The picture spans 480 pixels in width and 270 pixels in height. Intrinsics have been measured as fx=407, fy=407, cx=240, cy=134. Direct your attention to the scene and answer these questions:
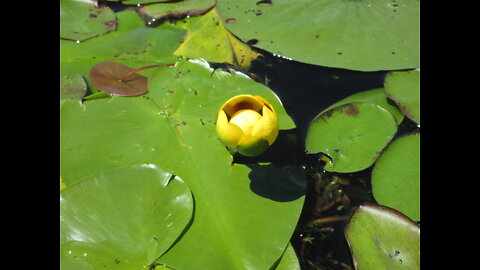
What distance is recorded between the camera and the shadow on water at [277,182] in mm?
1533

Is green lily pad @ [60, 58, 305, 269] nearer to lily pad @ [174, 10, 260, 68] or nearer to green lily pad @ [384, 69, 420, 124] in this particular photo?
lily pad @ [174, 10, 260, 68]

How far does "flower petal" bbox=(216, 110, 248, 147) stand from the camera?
4.53 feet

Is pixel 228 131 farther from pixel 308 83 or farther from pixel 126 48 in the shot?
pixel 126 48

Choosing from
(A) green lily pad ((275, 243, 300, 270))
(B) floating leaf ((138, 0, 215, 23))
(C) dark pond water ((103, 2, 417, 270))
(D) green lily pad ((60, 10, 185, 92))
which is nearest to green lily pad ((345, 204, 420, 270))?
(C) dark pond water ((103, 2, 417, 270))

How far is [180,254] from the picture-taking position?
1.35 m

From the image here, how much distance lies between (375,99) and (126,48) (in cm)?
132

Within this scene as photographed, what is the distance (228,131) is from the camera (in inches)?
54.7

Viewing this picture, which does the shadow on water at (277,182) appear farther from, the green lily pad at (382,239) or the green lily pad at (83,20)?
the green lily pad at (83,20)

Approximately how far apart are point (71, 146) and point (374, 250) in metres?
1.24

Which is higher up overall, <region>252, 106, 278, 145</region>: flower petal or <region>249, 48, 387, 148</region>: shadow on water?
<region>252, 106, 278, 145</region>: flower petal

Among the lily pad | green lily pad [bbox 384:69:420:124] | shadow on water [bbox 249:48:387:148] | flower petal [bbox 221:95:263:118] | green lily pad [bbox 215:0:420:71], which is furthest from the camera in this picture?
the lily pad

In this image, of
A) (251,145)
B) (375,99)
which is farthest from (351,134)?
(251,145)

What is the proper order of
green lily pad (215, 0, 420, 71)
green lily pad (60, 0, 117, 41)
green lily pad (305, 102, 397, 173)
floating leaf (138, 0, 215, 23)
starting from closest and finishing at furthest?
green lily pad (305, 102, 397, 173), green lily pad (215, 0, 420, 71), green lily pad (60, 0, 117, 41), floating leaf (138, 0, 215, 23)

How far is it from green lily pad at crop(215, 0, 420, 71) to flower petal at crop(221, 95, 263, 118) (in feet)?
2.16
